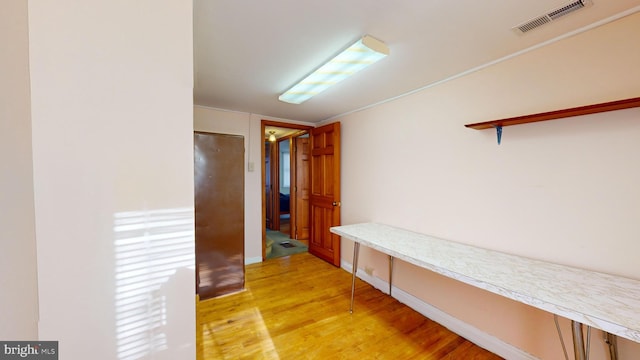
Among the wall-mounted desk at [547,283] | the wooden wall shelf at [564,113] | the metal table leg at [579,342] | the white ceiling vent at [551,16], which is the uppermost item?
the white ceiling vent at [551,16]

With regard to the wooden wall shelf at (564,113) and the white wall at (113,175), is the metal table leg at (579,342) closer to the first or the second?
the wooden wall shelf at (564,113)

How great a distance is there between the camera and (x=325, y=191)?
3.61 meters

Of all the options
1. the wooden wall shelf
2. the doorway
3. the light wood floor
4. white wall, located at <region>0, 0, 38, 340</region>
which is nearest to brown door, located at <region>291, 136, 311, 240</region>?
the doorway

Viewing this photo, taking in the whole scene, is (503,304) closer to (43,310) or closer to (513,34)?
(513,34)

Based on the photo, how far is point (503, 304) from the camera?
1.73 meters

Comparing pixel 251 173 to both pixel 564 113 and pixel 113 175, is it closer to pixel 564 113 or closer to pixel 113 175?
pixel 113 175

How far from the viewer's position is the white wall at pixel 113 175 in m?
0.66

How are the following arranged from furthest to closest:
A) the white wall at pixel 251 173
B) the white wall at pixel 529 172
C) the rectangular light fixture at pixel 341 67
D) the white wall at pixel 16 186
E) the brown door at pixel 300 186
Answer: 1. the brown door at pixel 300 186
2. the white wall at pixel 251 173
3. the rectangular light fixture at pixel 341 67
4. the white wall at pixel 529 172
5. the white wall at pixel 16 186

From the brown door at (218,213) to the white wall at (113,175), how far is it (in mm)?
1836

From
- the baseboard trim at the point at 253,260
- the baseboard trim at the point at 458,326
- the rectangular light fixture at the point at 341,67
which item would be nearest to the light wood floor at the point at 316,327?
the baseboard trim at the point at 458,326

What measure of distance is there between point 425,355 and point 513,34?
2333 mm

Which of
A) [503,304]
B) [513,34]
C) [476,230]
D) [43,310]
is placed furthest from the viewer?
[476,230]

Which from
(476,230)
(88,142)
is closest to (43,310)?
(88,142)

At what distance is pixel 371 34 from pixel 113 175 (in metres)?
1.56
